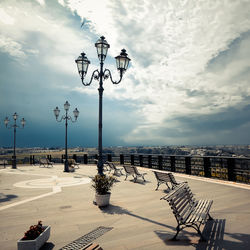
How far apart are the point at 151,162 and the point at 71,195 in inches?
427

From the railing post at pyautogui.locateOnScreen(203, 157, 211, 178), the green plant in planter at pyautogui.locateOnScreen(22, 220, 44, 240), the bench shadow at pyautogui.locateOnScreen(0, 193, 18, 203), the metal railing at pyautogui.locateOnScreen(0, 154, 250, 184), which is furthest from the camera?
the railing post at pyautogui.locateOnScreen(203, 157, 211, 178)

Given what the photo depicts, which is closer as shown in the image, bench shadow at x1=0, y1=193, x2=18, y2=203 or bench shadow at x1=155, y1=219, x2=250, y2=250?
bench shadow at x1=155, y1=219, x2=250, y2=250

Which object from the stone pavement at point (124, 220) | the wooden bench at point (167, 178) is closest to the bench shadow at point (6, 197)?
the stone pavement at point (124, 220)

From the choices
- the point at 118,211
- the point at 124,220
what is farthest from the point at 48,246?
the point at 118,211

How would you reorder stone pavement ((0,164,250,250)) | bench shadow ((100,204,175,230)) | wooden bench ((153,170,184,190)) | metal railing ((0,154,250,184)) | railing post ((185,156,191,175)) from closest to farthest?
stone pavement ((0,164,250,250)) < bench shadow ((100,204,175,230)) < wooden bench ((153,170,184,190)) < metal railing ((0,154,250,184)) < railing post ((185,156,191,175))

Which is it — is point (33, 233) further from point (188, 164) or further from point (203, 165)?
point (188, 164)

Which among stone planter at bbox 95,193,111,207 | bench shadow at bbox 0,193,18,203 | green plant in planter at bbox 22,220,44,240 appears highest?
green plant in planter at bbox 22,220,44,240

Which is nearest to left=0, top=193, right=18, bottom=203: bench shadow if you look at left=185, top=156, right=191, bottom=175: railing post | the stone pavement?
the stone pavement

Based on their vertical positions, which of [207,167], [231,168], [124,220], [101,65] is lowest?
[124,220]

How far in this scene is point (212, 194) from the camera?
7.65 meters

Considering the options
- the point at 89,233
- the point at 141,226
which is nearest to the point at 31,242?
the point at 89,233

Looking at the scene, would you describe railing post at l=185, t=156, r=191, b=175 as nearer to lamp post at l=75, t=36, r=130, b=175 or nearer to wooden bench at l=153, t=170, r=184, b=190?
wooden bench at l=153, t=170, r=184, b=190

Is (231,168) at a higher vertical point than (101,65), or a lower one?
lower

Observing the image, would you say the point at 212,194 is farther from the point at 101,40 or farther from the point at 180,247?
the point at 101,40
